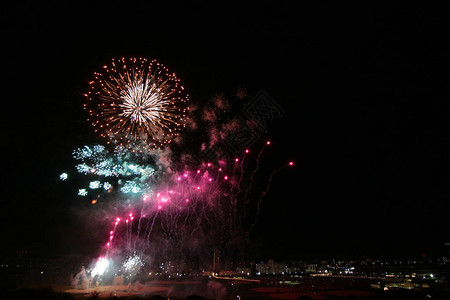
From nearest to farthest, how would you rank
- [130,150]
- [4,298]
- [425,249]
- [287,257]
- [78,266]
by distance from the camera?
[4,298] < [130,150] < [78,266] < [287,257] < [425,249]

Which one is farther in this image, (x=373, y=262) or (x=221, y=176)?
(x=373, y=262)

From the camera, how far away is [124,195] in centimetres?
2508

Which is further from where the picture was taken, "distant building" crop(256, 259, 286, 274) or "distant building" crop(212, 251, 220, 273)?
"distant building" crop(256, 259, 286, 274)

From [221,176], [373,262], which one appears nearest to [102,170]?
[221,176]

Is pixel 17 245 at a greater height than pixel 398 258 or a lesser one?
greater

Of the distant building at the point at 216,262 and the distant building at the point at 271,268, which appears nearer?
the distant building at the point at 216,262

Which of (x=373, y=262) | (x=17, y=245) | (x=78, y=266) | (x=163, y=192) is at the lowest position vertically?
(x=373, y=262)

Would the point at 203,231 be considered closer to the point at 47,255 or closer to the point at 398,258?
the point at 47,255

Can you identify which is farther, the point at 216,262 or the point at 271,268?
the point at 271,268

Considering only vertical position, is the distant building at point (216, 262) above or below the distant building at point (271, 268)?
above

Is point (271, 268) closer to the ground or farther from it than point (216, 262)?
closer to the ground

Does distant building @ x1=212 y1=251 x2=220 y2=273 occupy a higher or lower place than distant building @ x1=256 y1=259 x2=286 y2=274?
higher

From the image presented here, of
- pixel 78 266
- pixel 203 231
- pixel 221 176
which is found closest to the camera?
pixel 221 176

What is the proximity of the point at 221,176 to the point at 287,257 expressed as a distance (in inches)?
1864
